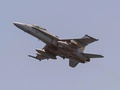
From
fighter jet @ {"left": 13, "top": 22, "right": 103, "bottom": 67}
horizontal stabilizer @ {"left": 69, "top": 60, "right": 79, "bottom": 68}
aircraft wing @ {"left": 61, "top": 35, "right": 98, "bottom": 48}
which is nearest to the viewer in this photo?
aircraft wing @ {"left": 61, "top": 35, "right": 98, "bottom": 48}

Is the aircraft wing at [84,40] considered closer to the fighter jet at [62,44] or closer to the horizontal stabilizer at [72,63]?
the fighter jet at [62,44]

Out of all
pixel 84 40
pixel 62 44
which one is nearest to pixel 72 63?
pixel 62 44

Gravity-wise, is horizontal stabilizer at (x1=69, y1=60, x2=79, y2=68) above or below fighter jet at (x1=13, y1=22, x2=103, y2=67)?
below

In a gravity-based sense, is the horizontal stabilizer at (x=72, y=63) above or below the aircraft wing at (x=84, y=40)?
below

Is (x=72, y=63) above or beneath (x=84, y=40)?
beneath

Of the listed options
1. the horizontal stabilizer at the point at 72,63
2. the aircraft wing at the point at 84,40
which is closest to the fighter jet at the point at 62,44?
the aircraft wing at the point at 84,40

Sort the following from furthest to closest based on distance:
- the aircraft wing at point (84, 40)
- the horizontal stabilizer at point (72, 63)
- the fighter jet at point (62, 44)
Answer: the horizontal stabilizer at point (72, 63), the fighter jet at point (62, 44), the aircraft wing at point (84, 40)

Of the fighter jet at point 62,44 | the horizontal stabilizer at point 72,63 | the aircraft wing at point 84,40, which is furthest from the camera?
the horizontal stabilizer at point 72,63

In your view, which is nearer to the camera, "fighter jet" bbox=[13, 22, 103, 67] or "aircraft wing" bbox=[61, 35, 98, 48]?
"aircraft wing" bbox=[61, 35, 98, 48]

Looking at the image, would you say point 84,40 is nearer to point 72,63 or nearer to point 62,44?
point 62,44

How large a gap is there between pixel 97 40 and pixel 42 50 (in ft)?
47.8

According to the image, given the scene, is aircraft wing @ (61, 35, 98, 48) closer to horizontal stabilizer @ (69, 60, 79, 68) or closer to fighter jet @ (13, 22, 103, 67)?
fighter jet @ (13, 22, 103, 67)

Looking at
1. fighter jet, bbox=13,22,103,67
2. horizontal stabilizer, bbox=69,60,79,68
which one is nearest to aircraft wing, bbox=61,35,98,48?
fighter jet, bbox=13,22,103,67

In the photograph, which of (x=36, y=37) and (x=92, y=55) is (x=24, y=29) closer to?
(x=36, y=37)
